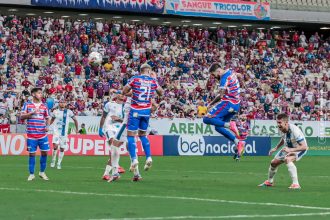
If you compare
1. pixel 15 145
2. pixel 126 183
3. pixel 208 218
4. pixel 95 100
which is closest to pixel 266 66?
pixel 95 100

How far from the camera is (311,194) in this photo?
1672 cm

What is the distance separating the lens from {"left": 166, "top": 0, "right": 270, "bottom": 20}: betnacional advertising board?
6184 cm

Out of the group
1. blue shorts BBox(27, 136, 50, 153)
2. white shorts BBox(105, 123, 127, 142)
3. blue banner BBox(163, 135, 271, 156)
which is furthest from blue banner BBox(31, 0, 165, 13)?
blue shorts BBox(27, 136, 50, 153)

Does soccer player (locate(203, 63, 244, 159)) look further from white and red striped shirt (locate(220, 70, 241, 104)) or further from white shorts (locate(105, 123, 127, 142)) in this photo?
white shorts (locate(105, 123, 127, 142))

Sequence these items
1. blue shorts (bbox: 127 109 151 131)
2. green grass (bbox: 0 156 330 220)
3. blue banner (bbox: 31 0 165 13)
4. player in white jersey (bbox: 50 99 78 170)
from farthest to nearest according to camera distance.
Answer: blue banner (bbox: 31 0 165 13)
player in white jersey (bbox: 50 99 78 170)
blue shorts (bbox: 127 109 151 131)
green grass (bbox: 0 156 330 220)

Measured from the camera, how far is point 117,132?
21.0m

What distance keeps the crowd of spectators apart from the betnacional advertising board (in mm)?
1810

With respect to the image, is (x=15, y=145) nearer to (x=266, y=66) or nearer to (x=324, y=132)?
(x=324, y=132)

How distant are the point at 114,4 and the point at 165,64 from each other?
5716mm

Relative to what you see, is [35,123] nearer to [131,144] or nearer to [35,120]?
[35,120]

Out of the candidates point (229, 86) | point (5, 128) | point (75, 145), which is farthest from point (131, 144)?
point (5, 128)

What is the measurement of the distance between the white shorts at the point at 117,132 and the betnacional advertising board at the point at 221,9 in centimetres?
3887

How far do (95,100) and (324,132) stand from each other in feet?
46.4

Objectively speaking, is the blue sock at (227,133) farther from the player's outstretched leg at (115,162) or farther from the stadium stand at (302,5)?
the stadium stand at (302,5)
